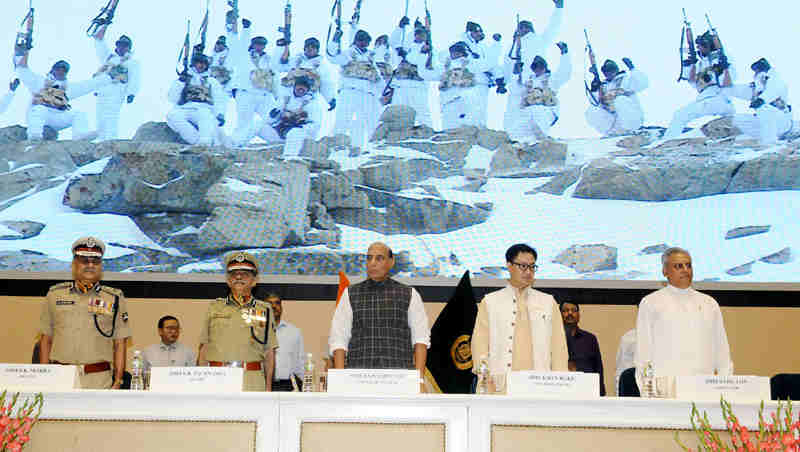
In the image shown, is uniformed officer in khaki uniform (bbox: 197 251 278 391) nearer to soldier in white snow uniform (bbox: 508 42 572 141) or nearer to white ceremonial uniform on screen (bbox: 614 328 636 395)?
white ceremonial uniform on screen (bbox: 614 328 636 395)

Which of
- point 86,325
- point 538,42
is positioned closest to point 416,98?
point 538,42

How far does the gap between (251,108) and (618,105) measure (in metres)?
2.53

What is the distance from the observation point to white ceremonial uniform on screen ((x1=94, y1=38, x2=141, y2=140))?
5938mm

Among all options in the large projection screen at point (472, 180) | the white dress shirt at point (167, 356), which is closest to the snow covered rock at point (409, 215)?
the large projection screen at point (472, 180)

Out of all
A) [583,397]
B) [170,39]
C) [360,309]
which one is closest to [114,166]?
[170,39]

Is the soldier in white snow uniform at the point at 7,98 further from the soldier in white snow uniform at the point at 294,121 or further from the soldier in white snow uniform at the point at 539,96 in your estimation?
the soldier in white snow uniform at the point at 539,96

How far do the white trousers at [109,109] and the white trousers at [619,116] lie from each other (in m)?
3.22

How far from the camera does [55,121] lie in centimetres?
595

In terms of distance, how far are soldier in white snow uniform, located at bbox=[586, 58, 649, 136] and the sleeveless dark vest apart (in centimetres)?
233

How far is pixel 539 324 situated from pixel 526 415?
3.96 feet

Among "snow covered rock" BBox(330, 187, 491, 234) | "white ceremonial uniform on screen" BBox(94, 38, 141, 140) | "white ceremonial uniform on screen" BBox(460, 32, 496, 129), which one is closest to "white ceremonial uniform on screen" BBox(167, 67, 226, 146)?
"white ceremonial uniform on screen" BBox(94, 38, 141, 140)

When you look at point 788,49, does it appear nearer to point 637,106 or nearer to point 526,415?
point 637,106

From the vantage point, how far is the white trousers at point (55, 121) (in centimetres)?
592

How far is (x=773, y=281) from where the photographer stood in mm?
5879
